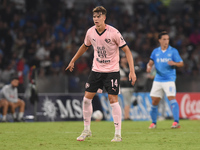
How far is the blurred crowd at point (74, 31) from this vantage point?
1718cm

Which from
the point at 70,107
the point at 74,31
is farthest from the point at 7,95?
the point at 74,31

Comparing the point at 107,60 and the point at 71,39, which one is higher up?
the point at 71,39

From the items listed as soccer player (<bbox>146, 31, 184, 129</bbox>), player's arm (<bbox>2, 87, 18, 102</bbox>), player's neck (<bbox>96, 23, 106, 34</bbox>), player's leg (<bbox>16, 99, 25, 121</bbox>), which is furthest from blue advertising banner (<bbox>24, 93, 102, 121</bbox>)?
player's neck (<bbox>96, 23, 106, 34</bbox>)

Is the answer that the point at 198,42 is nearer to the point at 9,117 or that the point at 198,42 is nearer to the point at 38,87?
the point at 38,87

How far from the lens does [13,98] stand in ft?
46.6

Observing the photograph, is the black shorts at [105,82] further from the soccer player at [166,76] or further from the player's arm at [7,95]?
the player's arm at [7,95]

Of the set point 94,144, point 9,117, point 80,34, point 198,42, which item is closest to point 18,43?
point 80,34

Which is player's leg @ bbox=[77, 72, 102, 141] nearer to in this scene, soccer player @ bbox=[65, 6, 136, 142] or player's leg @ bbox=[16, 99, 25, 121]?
soccer player @ bbox=[65, 6, 136, 142]

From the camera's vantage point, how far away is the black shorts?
7.14 metres

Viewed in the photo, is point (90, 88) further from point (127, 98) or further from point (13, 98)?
point (13, 98)

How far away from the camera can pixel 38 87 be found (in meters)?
14.6

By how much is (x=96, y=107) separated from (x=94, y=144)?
817 cm

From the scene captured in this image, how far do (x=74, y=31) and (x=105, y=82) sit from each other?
1211 centimetres

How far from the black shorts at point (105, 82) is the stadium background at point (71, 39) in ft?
24.2
